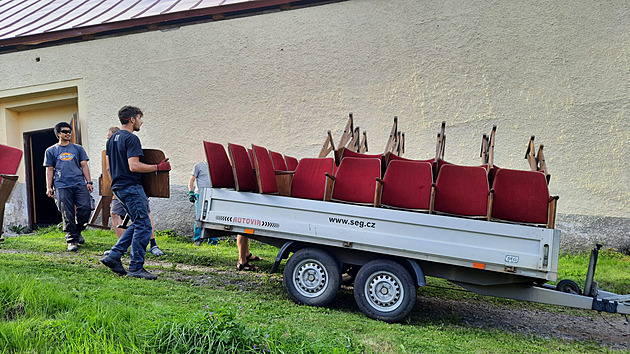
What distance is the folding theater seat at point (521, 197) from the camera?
4742 mm

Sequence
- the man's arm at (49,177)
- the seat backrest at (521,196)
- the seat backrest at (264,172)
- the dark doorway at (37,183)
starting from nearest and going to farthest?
the seat backrest at (521,196)
the seat backrest at (264,172)
the man's arm at (49,177)
the dark doorway at (37,183)

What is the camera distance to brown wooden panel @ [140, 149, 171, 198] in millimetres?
5879

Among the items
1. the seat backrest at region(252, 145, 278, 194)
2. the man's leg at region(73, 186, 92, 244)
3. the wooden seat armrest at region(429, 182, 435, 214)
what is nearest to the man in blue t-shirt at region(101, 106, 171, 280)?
the seat backrest at region(252, 145, 278, 194)

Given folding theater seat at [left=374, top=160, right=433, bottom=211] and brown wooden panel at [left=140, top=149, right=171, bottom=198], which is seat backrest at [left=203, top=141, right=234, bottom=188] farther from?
folding theater seat at [left=374, top=160, right=433, bottom=211]

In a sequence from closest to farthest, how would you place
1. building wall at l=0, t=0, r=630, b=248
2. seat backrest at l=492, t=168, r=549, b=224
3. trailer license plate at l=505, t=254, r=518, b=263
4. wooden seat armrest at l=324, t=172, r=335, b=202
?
trailer license plate at l=505, t=254, r=518, b=263, seat backrest at l=492, t=168, r=549, b=224, wooden seat armrest at l=324, t=172, r=335, b=202, building wall at l=0, t=0, r=630, b=248

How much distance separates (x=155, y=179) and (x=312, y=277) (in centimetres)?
212

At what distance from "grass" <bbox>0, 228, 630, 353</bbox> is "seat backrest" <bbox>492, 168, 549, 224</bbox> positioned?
1088 mm

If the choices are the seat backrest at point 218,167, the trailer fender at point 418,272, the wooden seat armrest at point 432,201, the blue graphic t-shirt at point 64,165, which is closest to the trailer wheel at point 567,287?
the trailer fender at point 418,272

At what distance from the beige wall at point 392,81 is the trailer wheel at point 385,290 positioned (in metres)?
5.13

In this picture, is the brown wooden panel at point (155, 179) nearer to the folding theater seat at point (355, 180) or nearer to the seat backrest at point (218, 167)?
the seat backrest at point (218, 167)

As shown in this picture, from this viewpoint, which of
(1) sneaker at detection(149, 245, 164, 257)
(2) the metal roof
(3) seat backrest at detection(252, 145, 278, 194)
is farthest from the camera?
(2) the metal roof

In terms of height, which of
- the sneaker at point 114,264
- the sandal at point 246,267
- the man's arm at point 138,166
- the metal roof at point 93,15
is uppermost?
the metal roof at point 93,15

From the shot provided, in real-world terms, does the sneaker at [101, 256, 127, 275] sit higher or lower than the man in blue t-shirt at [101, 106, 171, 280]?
lower

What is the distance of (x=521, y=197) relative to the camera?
189 inches
